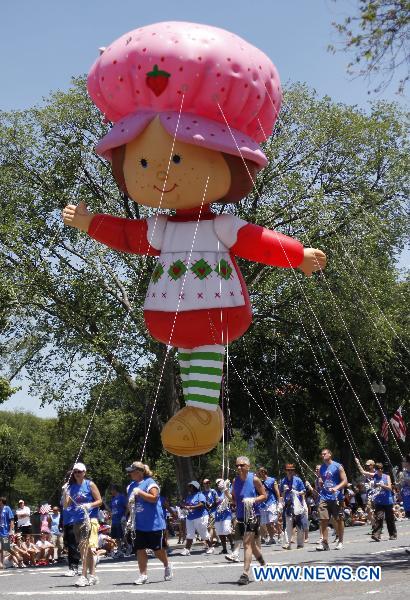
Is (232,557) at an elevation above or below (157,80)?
below

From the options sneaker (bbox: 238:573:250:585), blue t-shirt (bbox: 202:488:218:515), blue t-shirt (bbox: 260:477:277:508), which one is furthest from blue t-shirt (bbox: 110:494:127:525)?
sneaker (bbox: 238:573:250:585)

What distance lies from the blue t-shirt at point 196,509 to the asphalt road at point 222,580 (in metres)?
0.76

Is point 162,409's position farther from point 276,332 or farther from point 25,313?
point 25,313

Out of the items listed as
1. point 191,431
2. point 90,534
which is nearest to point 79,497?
point 90,534

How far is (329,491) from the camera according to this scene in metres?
16.3

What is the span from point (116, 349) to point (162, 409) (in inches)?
235

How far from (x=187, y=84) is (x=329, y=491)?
864 cm

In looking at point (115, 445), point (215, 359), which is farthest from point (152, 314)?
point (115, 445)

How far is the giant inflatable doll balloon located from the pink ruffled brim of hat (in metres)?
0.01

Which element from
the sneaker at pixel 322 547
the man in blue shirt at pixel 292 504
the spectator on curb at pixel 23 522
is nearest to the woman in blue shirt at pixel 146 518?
the sneaker at pixel 322 547

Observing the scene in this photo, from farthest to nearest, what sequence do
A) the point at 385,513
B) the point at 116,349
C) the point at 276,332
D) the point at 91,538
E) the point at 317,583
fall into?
the point at 276,332
the point at 116,349
the point at 385,513
the point at 91,538
the point at 317,583

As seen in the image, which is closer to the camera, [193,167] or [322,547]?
[193,167]

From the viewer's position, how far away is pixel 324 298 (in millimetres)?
24734

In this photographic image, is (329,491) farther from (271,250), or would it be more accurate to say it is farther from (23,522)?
(23,522)
